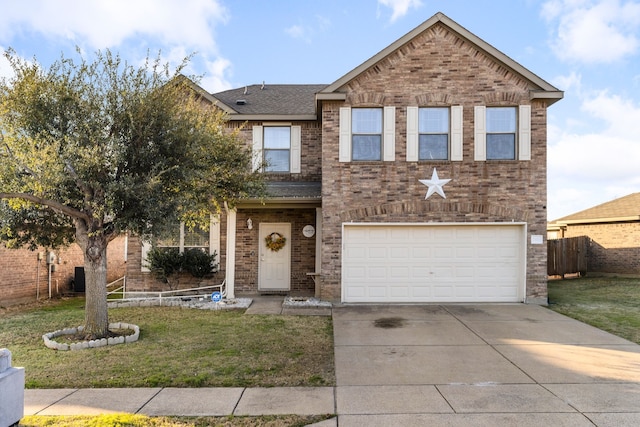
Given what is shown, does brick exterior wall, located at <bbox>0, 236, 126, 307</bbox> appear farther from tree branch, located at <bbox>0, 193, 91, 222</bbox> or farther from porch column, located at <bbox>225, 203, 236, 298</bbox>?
tree branch, located at <bbox>0, 193, 91, 222</bbox>

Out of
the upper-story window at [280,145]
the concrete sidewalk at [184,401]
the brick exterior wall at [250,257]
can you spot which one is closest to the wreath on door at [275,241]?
the brick exterior wall at [250,257]

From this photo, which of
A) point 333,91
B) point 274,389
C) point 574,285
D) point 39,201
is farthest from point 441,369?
point 574,285

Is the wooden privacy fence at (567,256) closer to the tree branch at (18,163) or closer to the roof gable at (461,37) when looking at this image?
the roof gable at (461,37)

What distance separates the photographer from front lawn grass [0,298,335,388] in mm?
5547

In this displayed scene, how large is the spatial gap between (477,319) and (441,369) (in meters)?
3.62

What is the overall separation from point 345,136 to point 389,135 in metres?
1.20

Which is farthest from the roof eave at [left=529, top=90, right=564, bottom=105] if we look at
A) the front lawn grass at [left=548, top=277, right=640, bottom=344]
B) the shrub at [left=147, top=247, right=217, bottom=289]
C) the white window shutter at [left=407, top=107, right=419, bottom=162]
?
the shrub at [left=147, top=247, right=217, bottom=289]

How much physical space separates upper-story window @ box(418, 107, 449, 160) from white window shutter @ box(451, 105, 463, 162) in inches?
6.6

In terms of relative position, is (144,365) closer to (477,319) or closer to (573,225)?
(477,319)

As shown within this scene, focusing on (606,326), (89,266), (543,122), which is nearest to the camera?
(89,266)

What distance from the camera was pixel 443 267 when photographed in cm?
1110

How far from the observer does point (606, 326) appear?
8523 mm

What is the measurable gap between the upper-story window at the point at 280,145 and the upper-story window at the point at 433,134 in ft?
12.6

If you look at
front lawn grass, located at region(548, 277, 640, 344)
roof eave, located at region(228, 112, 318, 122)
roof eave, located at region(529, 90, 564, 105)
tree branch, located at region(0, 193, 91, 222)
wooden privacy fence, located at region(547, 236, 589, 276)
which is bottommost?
front lawn grass, located at region(548, 277, 640, 344)
